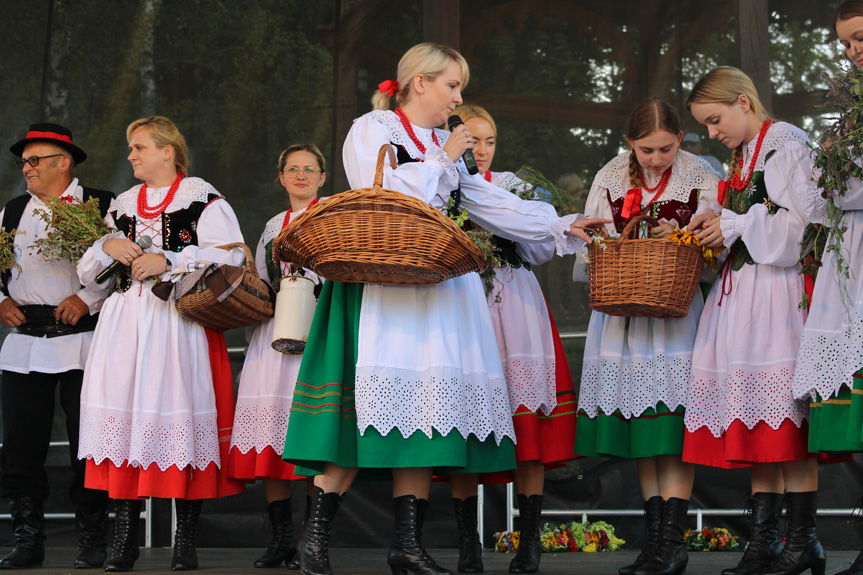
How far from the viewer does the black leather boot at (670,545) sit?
3.66 meters

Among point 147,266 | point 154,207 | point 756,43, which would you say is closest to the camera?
point 147,266

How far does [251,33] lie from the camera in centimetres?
630

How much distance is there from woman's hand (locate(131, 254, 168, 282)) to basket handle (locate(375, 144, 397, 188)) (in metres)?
1.36

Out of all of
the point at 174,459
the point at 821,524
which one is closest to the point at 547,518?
the point at 821,524

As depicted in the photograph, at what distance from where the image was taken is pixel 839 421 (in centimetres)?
322

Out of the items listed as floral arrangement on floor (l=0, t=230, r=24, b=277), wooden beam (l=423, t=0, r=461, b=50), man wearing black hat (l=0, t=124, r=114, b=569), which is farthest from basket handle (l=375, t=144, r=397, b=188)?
wooden beam (l=423, t=0, r=461, b=50)

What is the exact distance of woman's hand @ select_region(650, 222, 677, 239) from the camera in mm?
3758

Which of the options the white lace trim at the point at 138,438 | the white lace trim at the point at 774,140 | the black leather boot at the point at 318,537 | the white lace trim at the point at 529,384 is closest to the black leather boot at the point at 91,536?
the white lace trim at the point at 138,438

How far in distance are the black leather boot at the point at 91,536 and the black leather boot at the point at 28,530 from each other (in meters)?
0.19

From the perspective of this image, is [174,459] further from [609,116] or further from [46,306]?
[609,116]

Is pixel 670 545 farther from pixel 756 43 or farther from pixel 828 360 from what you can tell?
pixel 756 43

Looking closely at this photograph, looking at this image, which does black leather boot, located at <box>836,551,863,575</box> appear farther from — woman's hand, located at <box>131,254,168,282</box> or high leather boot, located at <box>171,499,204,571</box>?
woman's hand, located at <box>131,254,168,282</box>

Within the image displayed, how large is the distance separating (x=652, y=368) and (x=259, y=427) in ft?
5.78

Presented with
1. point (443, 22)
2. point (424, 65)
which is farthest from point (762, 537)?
point (443, 22)
